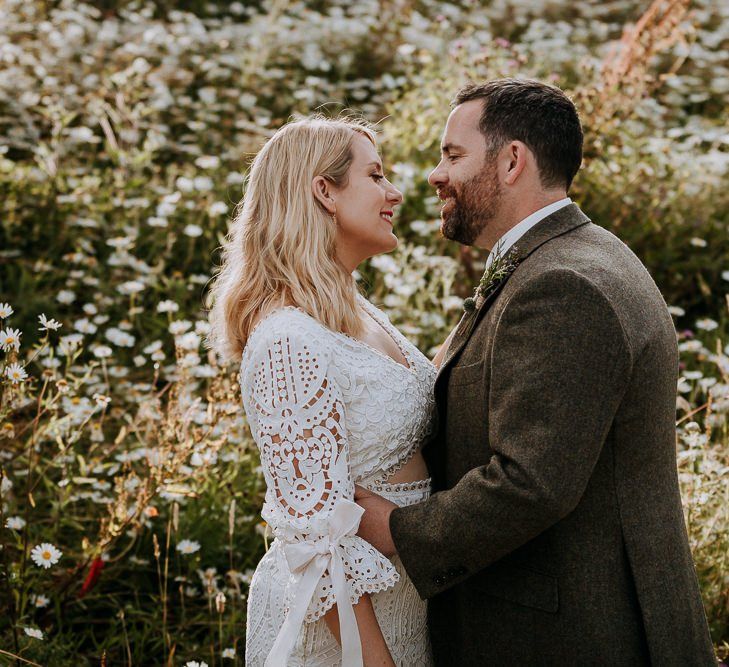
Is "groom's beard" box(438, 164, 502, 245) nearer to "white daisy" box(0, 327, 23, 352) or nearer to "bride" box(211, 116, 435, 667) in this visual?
"bride" box(211, 116, 435, 667)

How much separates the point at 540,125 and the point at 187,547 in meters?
2.01

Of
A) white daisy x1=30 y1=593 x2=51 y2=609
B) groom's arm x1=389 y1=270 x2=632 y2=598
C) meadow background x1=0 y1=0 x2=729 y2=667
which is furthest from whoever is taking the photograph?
meadow background x1=0 y1=0 x2=729 y2=667

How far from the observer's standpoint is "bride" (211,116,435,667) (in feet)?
7.18

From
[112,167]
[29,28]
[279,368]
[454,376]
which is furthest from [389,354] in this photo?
[29,28]

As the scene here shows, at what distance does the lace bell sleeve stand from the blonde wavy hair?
250 mm

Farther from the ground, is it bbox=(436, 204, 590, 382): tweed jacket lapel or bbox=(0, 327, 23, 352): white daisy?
bbox=(436, 204, 590, 382): tweed jacket lapel

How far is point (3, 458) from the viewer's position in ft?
12.5

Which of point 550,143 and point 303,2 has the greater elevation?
point 550,143

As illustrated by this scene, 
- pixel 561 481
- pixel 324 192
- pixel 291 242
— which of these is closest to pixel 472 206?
pixel 324 192

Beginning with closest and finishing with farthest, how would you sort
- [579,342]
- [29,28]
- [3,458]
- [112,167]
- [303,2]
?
[579,342], [3,458], [112,167], [29,28], [303,2]

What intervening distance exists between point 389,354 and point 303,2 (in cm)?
674

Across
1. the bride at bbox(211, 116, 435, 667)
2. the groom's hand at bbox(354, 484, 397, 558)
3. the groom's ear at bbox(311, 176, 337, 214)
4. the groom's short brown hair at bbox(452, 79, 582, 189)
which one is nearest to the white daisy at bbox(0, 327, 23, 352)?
the bride at bbox(211, 116, 435, 667)

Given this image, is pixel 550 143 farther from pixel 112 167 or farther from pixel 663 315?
pixel 112 167

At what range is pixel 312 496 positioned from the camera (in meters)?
2.18
